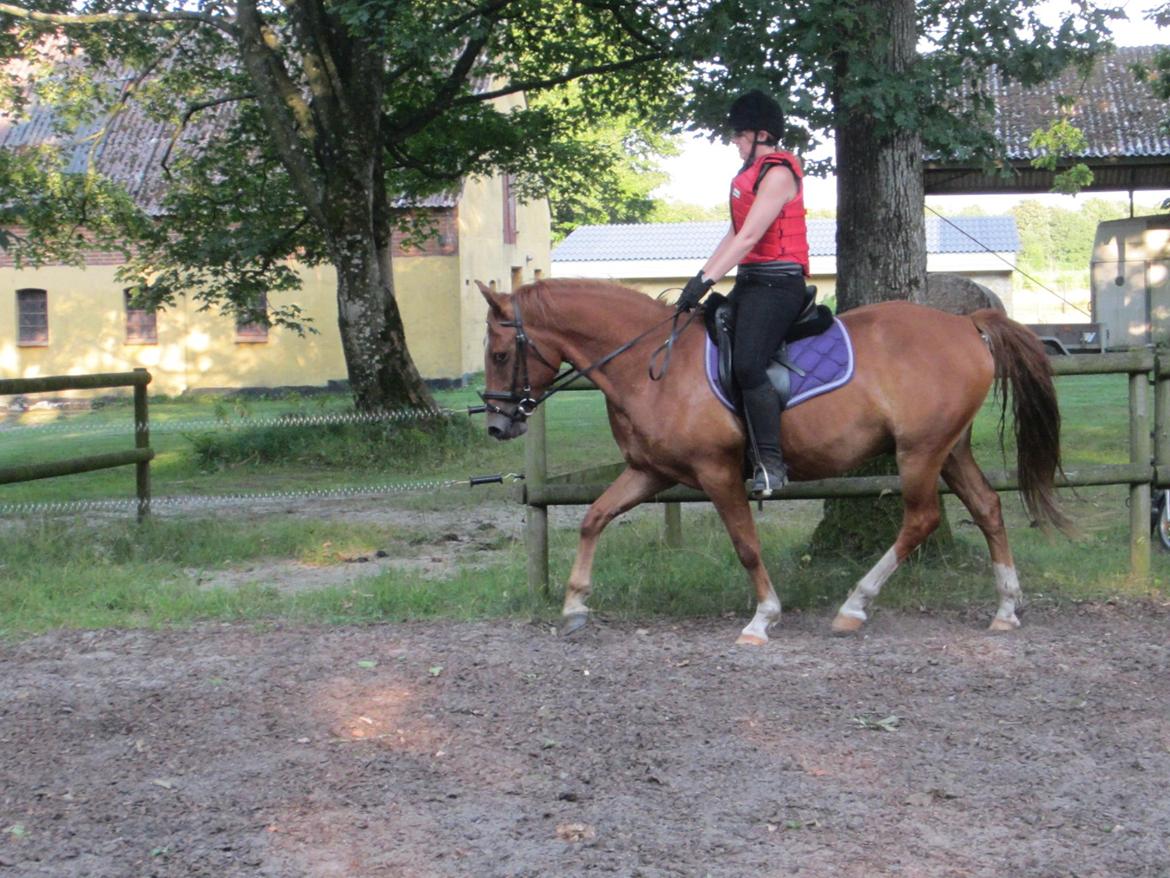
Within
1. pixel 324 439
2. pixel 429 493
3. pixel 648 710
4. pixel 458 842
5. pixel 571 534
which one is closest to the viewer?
pixel 458 842

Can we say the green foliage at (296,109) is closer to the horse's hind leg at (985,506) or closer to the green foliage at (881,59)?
the green foliage at (881,59)

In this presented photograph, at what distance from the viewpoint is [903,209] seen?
823cm

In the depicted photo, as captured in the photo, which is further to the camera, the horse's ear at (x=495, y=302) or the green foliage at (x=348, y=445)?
the green foliage at (x=348, y=445)

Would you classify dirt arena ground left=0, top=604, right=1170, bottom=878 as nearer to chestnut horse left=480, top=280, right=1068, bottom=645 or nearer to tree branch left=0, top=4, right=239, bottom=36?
chestnut horse left=480, top=280, right=1068, bottom=645

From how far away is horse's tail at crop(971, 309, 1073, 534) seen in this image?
7051 mm

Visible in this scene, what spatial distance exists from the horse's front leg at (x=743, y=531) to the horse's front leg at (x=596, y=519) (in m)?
0.33

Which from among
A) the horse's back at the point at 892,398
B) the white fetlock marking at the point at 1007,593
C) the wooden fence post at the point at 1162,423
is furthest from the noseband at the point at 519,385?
the wooden fence post at the point at 1162,423

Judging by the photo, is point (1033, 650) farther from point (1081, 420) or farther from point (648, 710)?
point (1081, 420)

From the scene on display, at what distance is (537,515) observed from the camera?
7.65 meters

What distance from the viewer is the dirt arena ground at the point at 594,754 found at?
4.09 meters

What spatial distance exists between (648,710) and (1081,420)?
14.7 m

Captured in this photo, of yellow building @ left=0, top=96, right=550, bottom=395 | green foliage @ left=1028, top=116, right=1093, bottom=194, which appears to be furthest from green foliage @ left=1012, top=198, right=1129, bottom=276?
green foliage @ left=1028, top=116, right=1093, bottom=194

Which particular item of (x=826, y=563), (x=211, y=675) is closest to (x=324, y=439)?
(x=826, y=563)

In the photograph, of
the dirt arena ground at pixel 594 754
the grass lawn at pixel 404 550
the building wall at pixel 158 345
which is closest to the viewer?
the dirt arena ground at pixel 594 754
